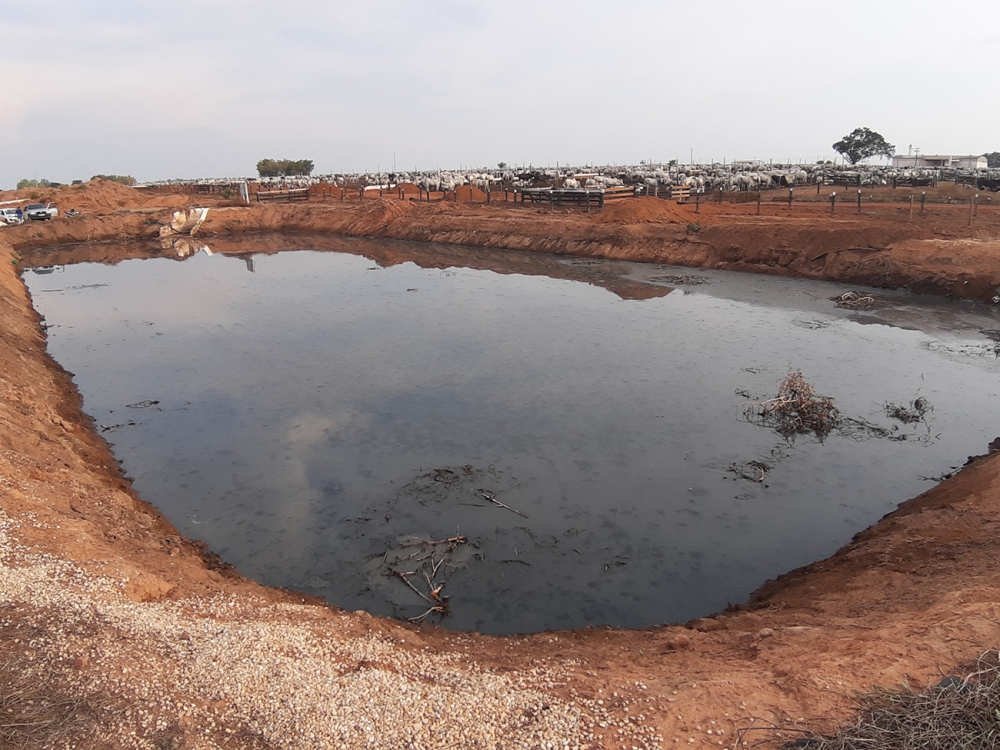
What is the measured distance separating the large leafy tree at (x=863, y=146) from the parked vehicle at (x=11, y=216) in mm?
88768

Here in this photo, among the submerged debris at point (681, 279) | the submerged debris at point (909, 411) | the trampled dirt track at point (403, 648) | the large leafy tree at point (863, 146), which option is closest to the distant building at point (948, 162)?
the large leafy tree at point (863, 146)

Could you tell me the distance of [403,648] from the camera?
17.4 feet

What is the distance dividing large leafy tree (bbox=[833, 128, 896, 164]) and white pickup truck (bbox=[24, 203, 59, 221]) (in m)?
87.0

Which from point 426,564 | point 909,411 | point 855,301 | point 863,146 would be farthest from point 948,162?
point 426,564

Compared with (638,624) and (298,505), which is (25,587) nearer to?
(298,505)

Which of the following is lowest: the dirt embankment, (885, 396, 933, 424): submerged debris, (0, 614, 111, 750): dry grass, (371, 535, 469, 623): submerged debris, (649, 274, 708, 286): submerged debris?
(371, 535, 469, 623): submerged debris

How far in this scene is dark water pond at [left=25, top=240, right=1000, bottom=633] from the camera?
749 cm

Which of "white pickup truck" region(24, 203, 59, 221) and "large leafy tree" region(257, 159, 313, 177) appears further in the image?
"large leafy tree" region(257, 159, 313, 177)

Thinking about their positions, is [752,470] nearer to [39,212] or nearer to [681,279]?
[681,279]

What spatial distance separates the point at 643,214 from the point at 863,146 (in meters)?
67.1

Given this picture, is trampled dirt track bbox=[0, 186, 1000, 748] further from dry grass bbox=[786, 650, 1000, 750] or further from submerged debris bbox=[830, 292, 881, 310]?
submerged debris bbox=[830, 292, 881, 310]

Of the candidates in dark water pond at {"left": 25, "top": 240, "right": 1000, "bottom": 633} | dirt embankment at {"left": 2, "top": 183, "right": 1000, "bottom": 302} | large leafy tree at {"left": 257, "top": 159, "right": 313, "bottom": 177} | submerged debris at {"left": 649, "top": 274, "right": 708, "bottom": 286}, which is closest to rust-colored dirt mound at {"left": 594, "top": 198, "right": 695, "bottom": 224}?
dirt embankment at {"left": 2, "top": 183, "right": 1000, "bottom": 302}

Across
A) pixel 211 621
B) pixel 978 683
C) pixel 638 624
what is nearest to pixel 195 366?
pixel 211 621

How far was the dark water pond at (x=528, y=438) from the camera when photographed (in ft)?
24.6
